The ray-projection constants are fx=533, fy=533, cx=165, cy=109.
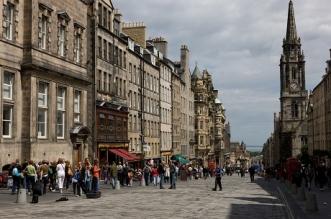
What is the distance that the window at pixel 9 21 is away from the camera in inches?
1214

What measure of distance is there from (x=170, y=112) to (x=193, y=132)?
72.7 ft

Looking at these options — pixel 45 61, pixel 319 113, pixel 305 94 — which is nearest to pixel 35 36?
pixel 45 61

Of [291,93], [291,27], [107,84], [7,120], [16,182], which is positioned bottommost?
[16,182]

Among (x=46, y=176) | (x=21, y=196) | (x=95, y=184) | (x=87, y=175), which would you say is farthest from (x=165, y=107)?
(x=21, y=196)

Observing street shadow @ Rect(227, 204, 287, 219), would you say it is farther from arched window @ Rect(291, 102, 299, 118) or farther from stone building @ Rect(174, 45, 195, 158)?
arched window @ Rect(291, 102, 299, 118)

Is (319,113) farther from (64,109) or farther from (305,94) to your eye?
(64,109)

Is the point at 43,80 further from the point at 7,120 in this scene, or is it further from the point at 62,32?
the point at 62,32

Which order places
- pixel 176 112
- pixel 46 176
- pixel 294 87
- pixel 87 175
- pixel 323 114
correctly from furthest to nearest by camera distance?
1. pixel 294 87
2. pixel 176 112
3. pixel 323 114
4. pixel 46 176
5. pixel 87 175

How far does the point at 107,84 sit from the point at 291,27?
110 meters

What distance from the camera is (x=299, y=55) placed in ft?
479

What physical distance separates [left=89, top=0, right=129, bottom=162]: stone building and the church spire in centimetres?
10075

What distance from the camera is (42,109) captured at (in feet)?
113

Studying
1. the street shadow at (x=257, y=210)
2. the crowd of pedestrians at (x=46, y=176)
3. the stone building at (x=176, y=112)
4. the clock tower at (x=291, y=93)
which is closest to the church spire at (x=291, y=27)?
the clock tower at (x=291, y=93)

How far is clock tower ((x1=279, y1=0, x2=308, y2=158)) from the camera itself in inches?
5576
